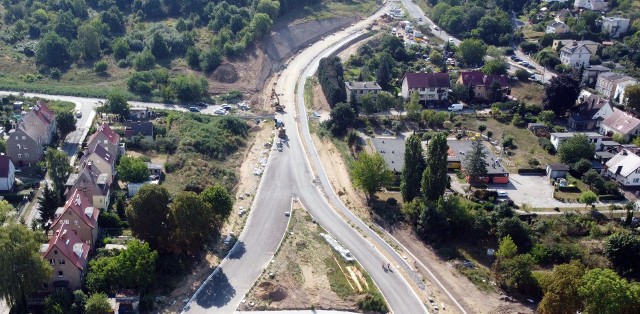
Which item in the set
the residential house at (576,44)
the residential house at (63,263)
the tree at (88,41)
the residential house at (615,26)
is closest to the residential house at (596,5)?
the residential house at (615,26)

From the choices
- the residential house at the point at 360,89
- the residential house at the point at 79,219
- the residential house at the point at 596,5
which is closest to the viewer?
the residential house at the point at 79,219

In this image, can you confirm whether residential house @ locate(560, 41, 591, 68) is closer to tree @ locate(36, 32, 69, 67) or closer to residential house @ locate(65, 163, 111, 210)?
residential house @ locate(65, 163, 111, 210)

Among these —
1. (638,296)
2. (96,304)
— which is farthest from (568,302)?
(96,304)

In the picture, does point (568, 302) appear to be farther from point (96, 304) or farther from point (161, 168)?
point (161, 168)

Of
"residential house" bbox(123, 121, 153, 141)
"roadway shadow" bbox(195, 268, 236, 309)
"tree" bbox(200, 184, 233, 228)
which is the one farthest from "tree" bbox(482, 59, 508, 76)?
"roadway shadow" bbox(195, 268, 236, 309)

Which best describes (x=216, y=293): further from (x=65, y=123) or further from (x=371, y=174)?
(x=65, y=123)

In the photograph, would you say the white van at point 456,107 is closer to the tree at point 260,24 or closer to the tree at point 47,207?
the tree at point 260,24
